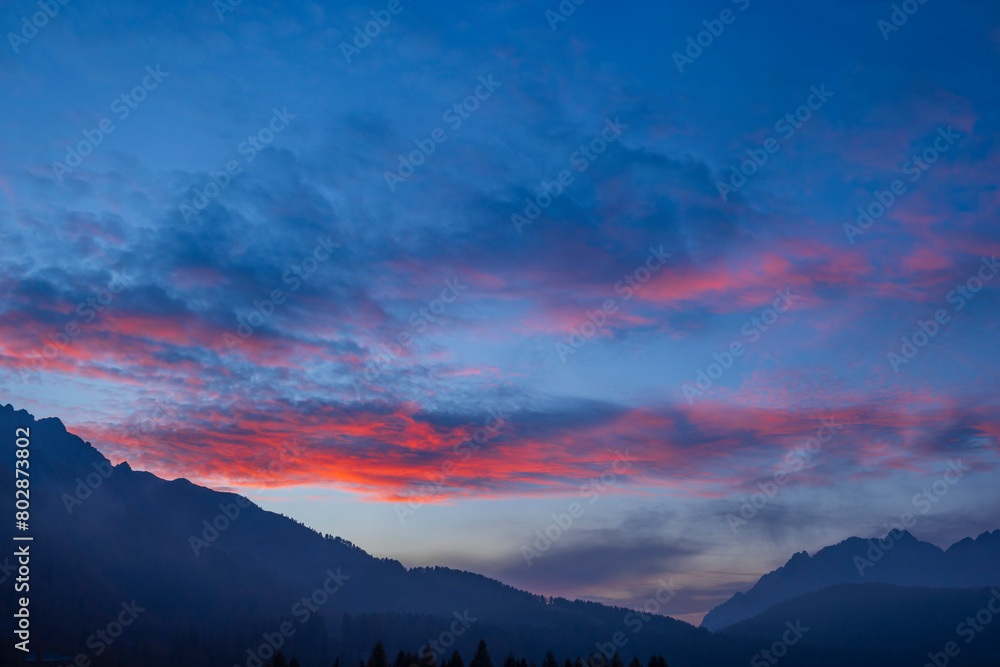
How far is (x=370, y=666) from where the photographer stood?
128 metres

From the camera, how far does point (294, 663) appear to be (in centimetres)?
13400

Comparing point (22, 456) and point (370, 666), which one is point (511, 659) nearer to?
point (370, 666)

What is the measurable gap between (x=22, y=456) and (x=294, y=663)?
63.3m

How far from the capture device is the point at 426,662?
116812 millimetres

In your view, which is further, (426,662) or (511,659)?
(511,659)

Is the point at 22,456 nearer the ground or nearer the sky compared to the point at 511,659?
nearer the sky

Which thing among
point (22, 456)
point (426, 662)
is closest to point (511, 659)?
point (426, 662)

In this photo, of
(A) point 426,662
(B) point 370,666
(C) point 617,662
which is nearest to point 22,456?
(B) point 370,666

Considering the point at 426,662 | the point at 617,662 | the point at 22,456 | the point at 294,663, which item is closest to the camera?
the point at 426,662

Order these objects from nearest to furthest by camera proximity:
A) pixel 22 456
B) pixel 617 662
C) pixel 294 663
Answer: pixel 22 456
pixel 294 663
pixel 617 662

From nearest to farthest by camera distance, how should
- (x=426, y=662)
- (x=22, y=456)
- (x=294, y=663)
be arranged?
(x=426, y=662)
(x=22, y=456)
(x=294, y=663)

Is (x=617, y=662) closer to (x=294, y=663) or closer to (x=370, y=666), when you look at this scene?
(x=370, y=666)

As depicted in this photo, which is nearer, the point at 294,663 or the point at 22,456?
the point at 22,456

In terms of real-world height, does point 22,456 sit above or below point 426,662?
above
